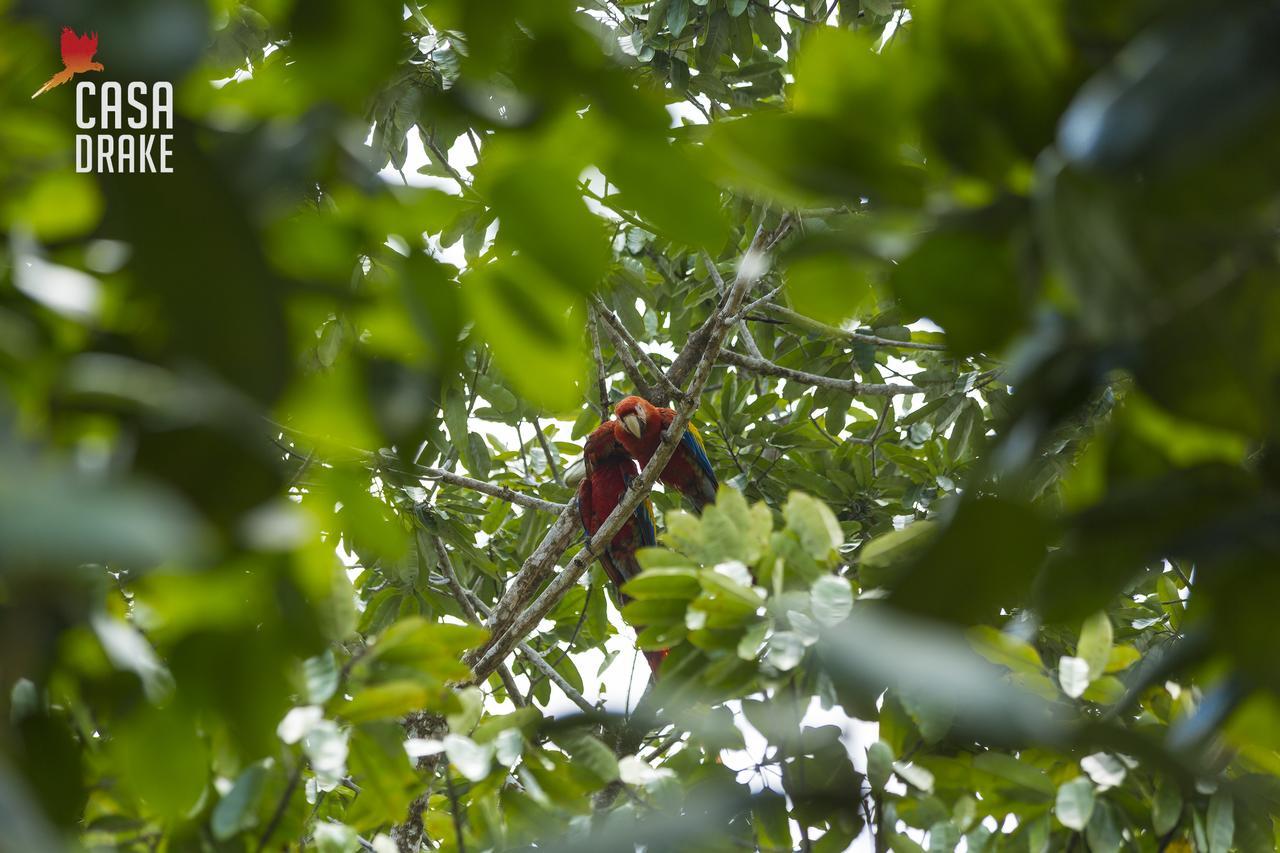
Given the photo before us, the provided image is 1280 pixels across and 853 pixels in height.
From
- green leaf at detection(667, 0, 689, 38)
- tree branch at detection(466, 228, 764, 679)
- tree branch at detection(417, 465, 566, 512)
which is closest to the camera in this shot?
tree branch at detection(466, 228, 764, 679)

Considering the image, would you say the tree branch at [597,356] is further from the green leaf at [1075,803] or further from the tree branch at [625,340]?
the green leaf at [1075,803]

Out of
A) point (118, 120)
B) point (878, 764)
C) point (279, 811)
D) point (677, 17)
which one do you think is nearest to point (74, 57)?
point (118, 120)

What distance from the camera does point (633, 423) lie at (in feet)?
12.6

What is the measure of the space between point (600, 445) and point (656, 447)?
225 millimetres

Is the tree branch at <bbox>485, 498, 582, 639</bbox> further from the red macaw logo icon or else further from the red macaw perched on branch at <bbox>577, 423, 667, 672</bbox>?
the red macaw logo icon

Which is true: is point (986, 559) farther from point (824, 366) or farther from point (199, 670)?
point (824, 366)

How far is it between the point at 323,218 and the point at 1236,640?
49 centimetres

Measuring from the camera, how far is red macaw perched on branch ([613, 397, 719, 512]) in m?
3.85

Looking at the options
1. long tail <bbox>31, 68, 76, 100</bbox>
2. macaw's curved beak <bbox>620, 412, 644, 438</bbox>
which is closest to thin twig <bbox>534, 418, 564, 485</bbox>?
macaw's curved beak <bbox>620, 412, 644, 438</bbox>

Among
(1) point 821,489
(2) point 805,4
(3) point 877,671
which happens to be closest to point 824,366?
(1) point 821,489

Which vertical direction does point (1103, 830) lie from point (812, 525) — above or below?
below

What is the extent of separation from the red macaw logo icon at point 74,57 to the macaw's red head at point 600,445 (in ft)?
10.9

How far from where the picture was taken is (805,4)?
3818mm

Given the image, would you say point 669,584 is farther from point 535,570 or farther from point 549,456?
point 549,456
